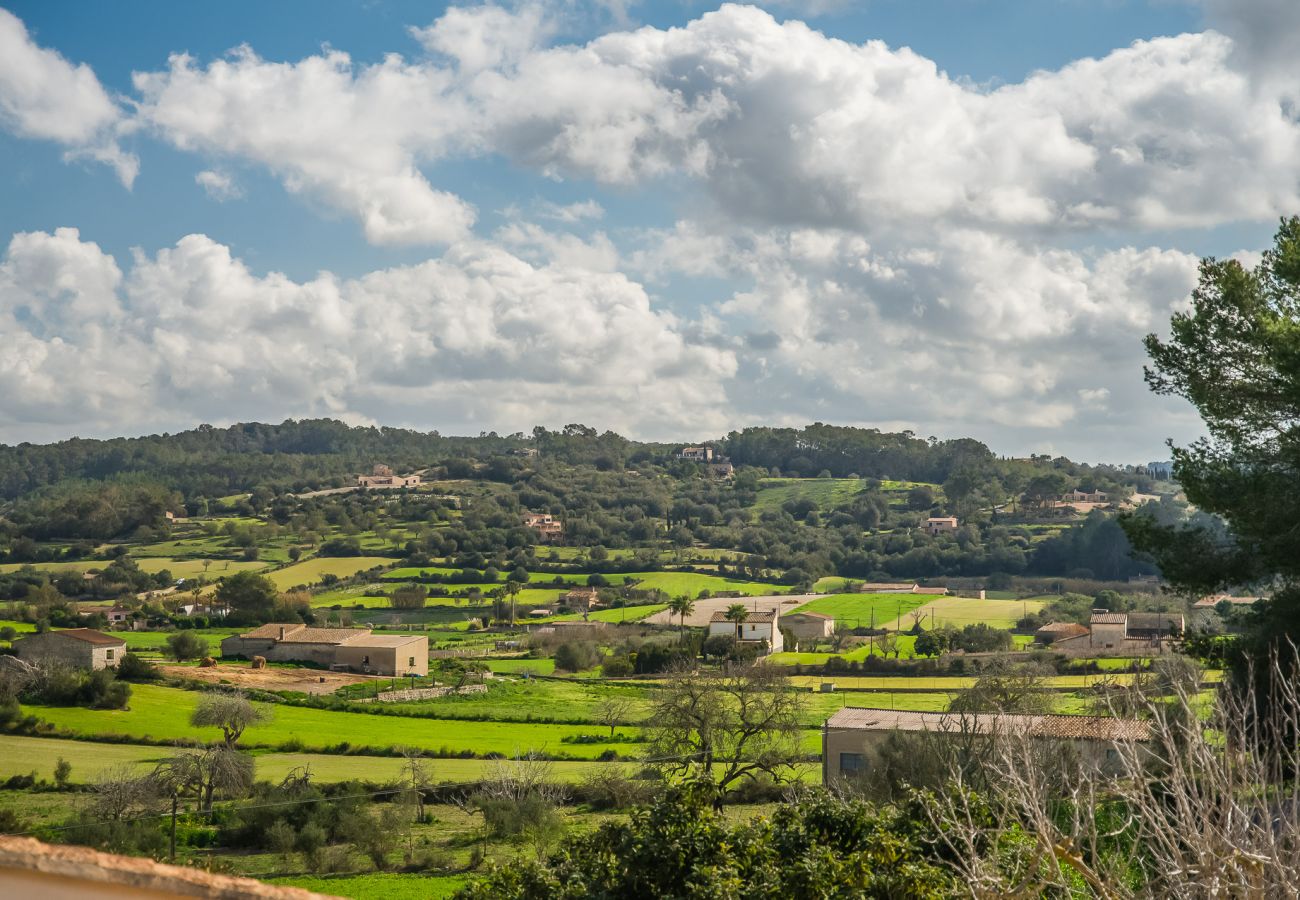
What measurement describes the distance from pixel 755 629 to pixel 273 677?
22762mm

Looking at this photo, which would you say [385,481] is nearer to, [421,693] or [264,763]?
[421,693]

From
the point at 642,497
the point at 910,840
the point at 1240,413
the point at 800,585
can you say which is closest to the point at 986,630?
the point at 800,585

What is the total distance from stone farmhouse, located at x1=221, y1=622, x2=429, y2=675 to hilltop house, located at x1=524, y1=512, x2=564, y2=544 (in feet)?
152

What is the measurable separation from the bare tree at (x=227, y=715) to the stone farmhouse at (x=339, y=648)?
46.7 feet

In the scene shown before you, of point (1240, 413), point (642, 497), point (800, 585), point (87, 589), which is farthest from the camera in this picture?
point (642, 497)

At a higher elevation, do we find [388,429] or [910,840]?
[388,429]

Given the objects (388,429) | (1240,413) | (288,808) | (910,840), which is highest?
(388,429)

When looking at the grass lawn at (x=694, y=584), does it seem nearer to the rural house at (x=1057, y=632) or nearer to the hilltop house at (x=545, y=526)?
the hilltop house at (x=545, y=526)

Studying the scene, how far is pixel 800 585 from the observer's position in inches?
3445

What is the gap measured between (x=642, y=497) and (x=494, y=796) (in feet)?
316

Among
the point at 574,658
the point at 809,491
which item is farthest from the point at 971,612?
the point at 809,491

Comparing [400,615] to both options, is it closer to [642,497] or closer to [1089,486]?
[642,497]

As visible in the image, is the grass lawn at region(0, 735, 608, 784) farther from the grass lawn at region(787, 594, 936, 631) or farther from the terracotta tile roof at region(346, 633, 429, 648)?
the grass lawn at region(787, 594, 936, 631)

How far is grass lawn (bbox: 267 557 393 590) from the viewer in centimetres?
8381
